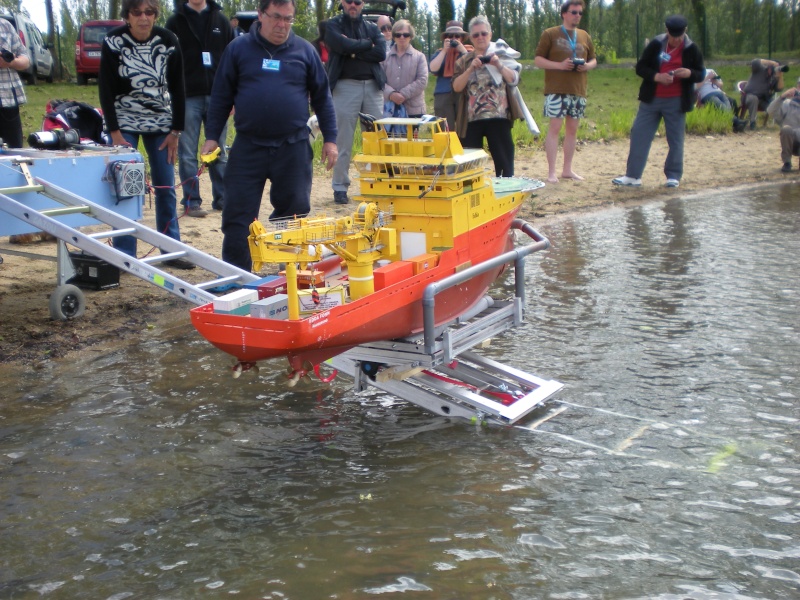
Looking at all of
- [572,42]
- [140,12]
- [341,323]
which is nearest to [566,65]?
[572,42]

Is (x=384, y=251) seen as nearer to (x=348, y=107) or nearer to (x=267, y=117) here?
(x=267, y=117)

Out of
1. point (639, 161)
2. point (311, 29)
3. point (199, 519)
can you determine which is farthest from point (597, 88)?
point (199, 519)

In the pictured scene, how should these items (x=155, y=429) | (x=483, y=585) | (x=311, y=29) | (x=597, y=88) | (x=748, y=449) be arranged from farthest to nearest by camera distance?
(x=311, y=29) → (x=597, y=88) → (x=155, y=429) → (x=748, y=449) → (x=483, y=585)

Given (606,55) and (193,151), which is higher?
(606,55)

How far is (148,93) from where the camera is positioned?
27.6 ft

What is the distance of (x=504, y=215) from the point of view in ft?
20.7

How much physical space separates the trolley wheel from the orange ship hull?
2529 millimetres

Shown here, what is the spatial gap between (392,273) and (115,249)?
87.5 inches

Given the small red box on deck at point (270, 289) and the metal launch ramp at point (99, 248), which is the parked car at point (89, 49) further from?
the small red box on deck at point (270, 289)

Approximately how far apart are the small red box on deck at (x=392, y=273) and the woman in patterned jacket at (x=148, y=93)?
357 cm

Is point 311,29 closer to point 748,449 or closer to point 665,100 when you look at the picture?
point 665,100

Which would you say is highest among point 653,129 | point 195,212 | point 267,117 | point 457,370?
point 267,117

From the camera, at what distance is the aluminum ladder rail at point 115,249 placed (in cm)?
610

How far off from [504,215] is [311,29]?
2998cm
